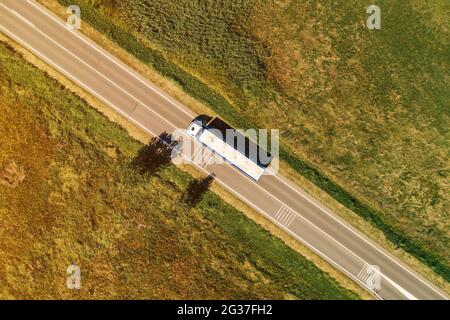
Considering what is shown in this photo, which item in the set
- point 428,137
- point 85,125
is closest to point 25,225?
point 85,125

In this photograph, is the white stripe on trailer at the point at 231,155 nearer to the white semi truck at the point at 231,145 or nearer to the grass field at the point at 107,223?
the white semi truck at the point at 231,145

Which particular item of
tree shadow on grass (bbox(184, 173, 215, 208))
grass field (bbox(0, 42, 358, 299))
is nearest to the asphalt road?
tree shadow on grass (bbox(184, 173, 215, 208))

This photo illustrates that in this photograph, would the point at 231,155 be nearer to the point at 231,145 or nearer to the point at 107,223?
the point at 231,145

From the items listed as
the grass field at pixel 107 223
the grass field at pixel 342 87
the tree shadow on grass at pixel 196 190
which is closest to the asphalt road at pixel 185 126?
the tree shadow on grass at pixel 196 190

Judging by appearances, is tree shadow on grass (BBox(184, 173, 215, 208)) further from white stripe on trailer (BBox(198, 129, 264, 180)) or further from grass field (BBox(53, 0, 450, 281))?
grass field (BBox(53, 0, 450, 281))

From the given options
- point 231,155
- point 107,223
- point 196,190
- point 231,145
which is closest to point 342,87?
point 231,145

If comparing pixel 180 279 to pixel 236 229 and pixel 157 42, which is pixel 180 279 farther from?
pixel 157 42
